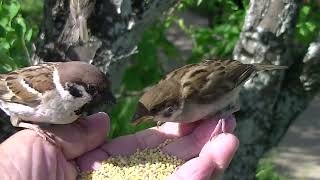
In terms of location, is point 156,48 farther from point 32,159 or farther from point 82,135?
point 32,159

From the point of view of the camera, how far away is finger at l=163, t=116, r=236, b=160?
2.88 metres

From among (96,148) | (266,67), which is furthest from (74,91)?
(266,67)

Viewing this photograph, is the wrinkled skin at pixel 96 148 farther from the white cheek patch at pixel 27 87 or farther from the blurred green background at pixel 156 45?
the blurred green background at pixel 156 45

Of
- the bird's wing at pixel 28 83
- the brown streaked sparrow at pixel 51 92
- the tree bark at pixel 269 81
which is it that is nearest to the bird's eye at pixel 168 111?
the brown streaked sparrow at pixel 51 92

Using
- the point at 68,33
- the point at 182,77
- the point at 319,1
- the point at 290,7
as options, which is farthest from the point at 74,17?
the point at 319,1

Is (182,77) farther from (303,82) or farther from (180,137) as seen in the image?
(303,82)

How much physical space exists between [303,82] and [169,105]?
32.6 inches

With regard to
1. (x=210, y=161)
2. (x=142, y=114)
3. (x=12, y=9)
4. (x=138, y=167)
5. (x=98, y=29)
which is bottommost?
(x=138, y=167)

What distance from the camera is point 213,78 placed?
A: 318cm

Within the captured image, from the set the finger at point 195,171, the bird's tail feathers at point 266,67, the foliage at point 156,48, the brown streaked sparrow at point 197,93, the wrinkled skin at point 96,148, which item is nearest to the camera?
the finger at point 195,171

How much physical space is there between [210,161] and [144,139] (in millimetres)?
486

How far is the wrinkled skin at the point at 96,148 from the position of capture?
2598mm

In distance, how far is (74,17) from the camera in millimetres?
3055

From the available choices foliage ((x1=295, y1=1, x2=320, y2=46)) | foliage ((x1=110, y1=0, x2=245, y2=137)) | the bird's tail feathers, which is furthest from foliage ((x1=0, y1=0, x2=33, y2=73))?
foliage ((x1=295, y1=1, x2=320, y2=46))
